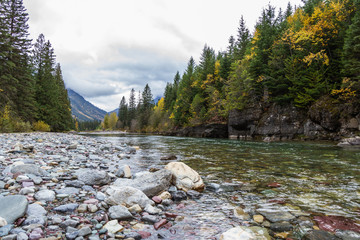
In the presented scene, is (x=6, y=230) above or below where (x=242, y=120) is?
below

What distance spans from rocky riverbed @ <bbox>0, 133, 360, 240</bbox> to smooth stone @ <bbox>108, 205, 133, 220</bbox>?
0.6 inches

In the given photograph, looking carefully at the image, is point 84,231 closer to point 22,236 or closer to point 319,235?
point 22,236

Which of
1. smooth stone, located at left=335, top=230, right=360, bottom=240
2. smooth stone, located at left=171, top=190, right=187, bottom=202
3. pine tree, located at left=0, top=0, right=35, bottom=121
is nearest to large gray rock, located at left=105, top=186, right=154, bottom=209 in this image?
smooth stone, located at left=171, top=190, right=187, bottom=202

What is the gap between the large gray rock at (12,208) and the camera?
236 centimetres

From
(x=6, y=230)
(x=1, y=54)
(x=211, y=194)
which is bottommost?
(x=211, y=194)

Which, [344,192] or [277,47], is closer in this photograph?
[344,192]

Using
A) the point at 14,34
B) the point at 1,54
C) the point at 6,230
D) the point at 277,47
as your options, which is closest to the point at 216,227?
the point at 6,230

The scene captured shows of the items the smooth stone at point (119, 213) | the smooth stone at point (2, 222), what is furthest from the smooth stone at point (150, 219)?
the smooth stone at point (2, 222)

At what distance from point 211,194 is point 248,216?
→ 129 centimetres

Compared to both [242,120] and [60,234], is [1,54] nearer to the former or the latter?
[60,234]

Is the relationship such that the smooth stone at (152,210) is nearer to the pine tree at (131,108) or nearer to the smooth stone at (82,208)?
the smooth stone at (82,208)

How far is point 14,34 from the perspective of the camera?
84.9 feet

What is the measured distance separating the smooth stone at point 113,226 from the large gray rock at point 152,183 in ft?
4.18

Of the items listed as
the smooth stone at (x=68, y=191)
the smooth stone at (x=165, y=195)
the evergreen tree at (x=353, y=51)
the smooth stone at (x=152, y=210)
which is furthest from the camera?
the evergreen tree at (x=353, y=51)
